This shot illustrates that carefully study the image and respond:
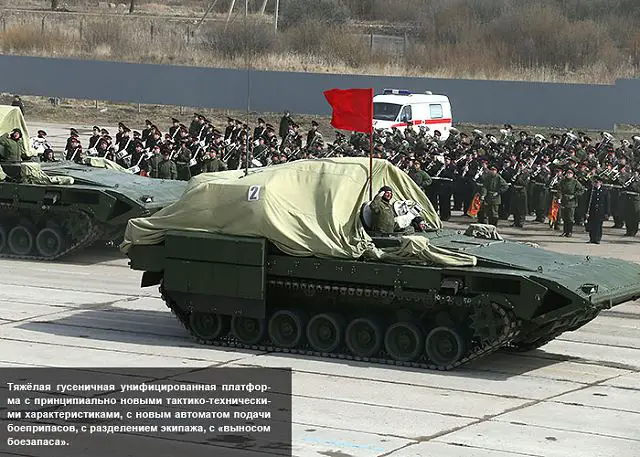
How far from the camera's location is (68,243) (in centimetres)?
2544

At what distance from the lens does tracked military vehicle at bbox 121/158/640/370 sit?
660 inches

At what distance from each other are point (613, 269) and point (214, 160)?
50.6 ft

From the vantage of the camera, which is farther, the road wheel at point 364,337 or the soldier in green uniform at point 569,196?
the soldier in green uniform at point 569,196

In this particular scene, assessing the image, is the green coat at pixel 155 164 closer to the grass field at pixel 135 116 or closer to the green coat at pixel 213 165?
the green coat at pixel 213 165

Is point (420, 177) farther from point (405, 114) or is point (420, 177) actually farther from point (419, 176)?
point (405, 114)

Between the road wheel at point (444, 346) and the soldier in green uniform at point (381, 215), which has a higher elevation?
the soldier in green uniform at point (381, 215)

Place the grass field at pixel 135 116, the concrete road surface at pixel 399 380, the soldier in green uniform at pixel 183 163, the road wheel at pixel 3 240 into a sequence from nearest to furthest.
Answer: the concrete road surface at pixel 399 380, the road wheel at pixel 3 240, the soldier in green uniform at pixel 183 163, the grass field at pixel 135 116

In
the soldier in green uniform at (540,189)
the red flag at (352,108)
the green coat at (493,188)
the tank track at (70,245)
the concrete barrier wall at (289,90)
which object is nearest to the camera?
the red flag at (352,108)

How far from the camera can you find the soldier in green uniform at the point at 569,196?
28875 millimetres

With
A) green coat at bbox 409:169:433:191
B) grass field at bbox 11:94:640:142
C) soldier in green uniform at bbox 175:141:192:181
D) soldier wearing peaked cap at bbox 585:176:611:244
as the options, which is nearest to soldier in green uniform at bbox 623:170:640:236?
soldier wearing peaked cap at bbox 585:176:611:244

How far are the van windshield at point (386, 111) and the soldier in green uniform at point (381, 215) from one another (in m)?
22.7

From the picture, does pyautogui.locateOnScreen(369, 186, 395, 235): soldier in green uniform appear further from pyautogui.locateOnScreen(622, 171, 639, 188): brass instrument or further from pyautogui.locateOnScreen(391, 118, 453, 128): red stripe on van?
pyautogui.locateOnScreen(391, 118, 453, 128): red stripe on van

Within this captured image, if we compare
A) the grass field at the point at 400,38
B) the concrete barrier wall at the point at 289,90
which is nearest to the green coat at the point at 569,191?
the concrete barrier wall at the point at 289,90

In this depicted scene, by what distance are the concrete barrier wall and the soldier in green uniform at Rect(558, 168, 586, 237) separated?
692 inches
